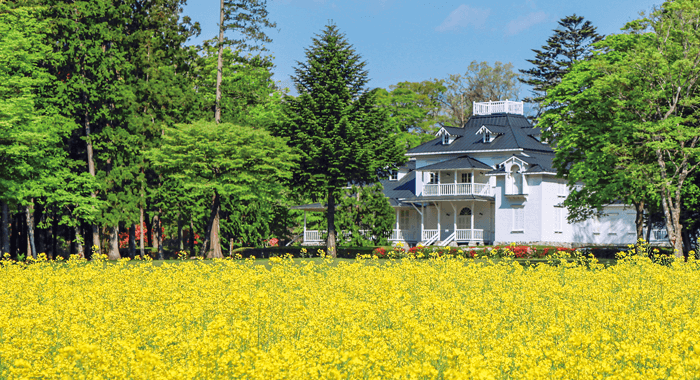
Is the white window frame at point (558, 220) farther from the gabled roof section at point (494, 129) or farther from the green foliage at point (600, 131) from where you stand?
the green foliage at point (600, 131)

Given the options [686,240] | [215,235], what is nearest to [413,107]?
[215,235]

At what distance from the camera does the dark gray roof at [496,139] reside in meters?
48.4

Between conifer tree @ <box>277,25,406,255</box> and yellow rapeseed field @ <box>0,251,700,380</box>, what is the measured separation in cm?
1928

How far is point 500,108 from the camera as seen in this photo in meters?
53.2

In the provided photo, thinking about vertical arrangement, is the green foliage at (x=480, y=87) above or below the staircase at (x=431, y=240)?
above

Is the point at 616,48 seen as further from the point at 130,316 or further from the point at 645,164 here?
the point at 130,316

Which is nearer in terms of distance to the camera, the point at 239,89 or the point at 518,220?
the point at 239,89

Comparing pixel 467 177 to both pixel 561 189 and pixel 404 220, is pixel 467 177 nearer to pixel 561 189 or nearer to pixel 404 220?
pixel 404 220

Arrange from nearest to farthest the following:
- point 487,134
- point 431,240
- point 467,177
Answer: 1. point 431,240
2. point 467,177
3. point 487,134

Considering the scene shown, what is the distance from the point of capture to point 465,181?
48625mm

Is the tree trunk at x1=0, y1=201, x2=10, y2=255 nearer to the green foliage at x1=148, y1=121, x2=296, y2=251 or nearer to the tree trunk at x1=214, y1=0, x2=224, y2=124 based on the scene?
the green foliage at x1=148, y1=121, x2=296, y2=251

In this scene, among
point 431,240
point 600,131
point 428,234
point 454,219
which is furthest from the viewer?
point 428,234

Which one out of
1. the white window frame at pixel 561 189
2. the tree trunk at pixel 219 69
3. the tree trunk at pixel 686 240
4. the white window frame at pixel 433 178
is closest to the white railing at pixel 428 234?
the white window frame at pixel 433 178

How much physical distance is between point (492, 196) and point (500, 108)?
9.12 meters
